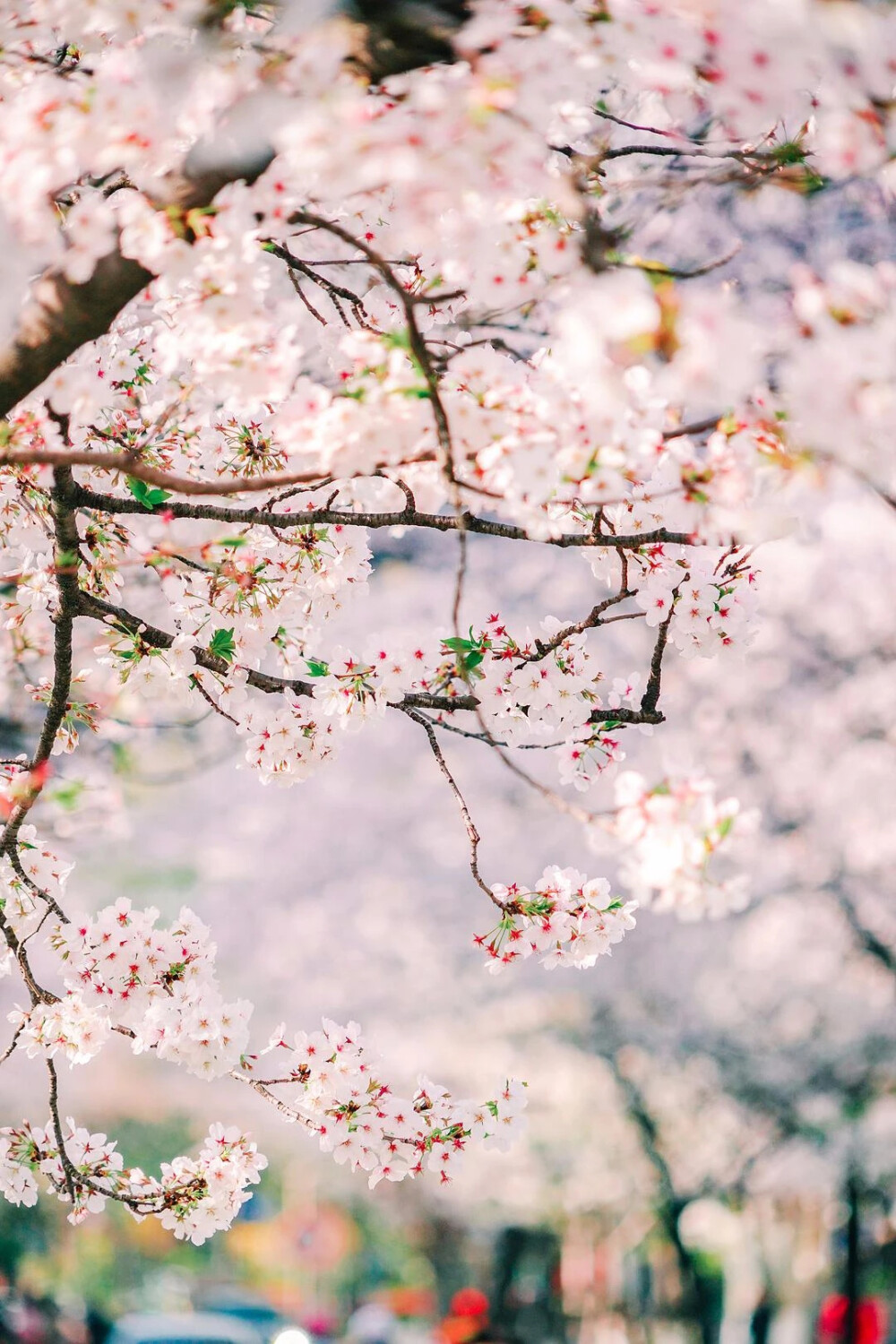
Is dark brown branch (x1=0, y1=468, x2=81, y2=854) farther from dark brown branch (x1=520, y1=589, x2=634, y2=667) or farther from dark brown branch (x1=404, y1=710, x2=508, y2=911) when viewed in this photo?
dark brown branch (x1=520, y1=589, x2=634, y2=667)

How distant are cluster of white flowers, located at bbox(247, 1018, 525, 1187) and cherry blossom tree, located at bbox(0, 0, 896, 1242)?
0.01 m

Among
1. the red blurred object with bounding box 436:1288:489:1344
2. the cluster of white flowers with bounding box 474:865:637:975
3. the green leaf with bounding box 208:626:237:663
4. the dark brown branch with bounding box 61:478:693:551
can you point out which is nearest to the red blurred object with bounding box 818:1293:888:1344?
the red blurred object with bounding box 436:1288:489:1344

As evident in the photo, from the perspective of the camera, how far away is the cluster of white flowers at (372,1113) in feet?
10.1

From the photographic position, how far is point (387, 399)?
2.03m

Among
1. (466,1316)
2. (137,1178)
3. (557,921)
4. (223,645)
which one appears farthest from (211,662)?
(466,1316)

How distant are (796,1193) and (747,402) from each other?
16361 mm

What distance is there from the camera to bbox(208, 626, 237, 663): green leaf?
295cm

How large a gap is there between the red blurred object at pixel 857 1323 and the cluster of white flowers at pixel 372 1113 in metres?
10.7

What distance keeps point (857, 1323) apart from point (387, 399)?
13176mm

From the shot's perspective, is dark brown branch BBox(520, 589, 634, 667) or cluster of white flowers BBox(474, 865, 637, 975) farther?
cluster of white flowers BBox(474, 865, 637, 975)

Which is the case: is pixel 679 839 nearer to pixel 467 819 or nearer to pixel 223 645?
pixel 467 819

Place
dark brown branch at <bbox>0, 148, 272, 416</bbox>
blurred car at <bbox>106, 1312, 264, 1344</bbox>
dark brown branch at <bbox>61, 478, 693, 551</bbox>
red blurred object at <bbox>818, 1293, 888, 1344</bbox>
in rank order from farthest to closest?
red blurred object at <bbox>818, 1293, 888, 1344</bbox> < blurred car at <bbox>106, 1312, 264, 1344</bbox> < dark brown branch at <bbox>61, 478, 693, 551</bbox> < dark brown branch at <bbox>0, 148, 272, 416</bbox>

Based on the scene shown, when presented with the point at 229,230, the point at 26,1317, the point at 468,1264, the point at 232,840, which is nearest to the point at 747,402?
the point at 229,230

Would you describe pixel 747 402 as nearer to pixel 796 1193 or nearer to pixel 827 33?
pixel 827 33
